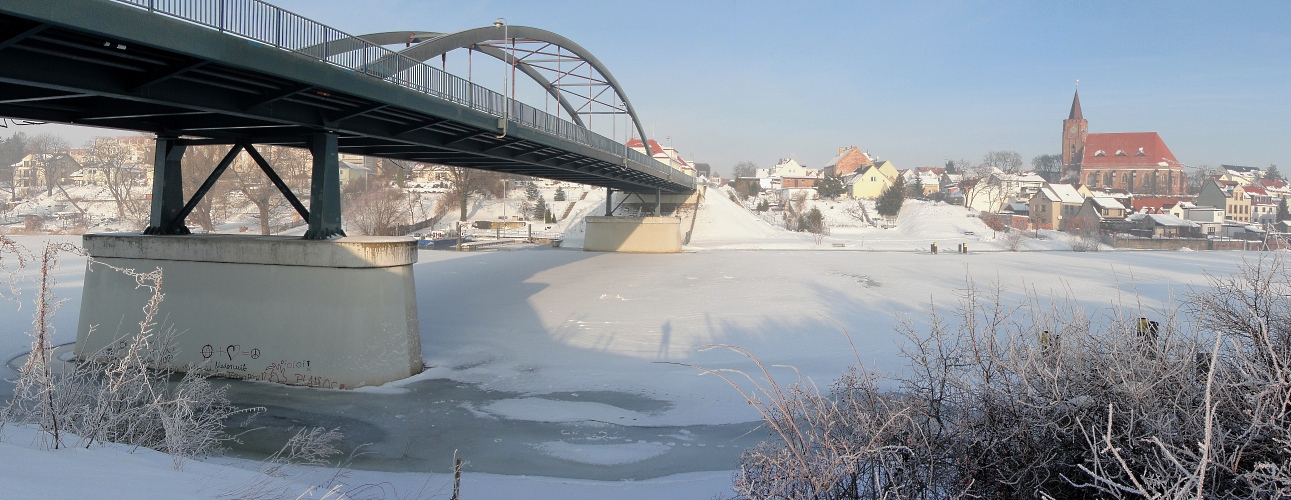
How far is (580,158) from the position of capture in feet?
99.2

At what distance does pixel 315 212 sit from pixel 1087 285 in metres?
28.8

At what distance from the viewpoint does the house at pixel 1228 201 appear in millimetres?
99812

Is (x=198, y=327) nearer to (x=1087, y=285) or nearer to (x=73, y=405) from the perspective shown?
(x=73, y=405)

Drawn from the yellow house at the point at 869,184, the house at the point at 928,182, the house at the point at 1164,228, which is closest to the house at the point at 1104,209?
the house at the point at 1164,228

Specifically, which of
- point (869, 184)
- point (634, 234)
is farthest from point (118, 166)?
point (869, 184)

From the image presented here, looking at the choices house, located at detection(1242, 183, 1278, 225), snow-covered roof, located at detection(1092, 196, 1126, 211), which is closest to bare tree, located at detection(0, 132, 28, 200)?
snow-covered roof, located at detection(1092, 196, 1126, 211)

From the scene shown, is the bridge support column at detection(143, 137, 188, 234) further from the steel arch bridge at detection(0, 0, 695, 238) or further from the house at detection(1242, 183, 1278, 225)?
the house at detection(1242, 183, 1278, 225)

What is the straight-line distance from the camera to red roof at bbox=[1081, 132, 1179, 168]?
130 meters

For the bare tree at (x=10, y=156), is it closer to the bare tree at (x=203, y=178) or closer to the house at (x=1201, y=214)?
the bare tree at (x=203, y=178)

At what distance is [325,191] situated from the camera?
15.7 metres

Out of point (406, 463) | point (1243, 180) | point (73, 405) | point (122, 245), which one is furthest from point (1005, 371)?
point (1243, 180)

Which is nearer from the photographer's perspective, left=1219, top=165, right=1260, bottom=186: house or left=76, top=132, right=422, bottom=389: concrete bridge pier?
left=76, top=132, right=422, bottom=389: concrete bridge pier

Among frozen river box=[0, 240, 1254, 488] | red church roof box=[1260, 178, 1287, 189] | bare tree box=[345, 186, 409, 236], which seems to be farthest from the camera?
red church roof box=[1260, 178, 1287, 189]

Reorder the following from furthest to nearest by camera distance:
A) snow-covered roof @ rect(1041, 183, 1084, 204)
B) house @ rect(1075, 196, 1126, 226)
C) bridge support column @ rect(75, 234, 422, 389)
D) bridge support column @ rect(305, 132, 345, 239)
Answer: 1. snow-covered roof @ rect(1041, 183, 1084, 204)
2. house @ rect(1075, 196, 1126, 226)
3. bridge support column @ rect(305, 132, 345, 239)
4. bridge support column @ rect(75, 234, 422, 389)
